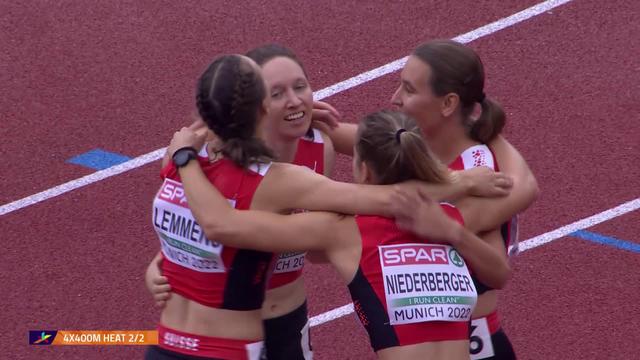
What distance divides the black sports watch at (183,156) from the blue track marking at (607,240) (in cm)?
353

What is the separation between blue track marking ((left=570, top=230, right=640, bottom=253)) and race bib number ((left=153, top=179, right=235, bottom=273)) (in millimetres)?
3455

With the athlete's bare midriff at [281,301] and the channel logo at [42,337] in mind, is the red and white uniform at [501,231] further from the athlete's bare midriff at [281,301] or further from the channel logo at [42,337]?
the channel logo at [42,337]

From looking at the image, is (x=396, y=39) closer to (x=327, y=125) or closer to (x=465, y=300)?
(x=327, y=125)

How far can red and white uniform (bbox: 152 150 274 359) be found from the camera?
4.17 meters

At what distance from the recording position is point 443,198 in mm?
4238

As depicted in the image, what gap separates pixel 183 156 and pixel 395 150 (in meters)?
0.75

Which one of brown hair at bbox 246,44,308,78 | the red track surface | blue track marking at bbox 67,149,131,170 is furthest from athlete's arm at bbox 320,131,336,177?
blue track marking at bbox 67,149,131,170

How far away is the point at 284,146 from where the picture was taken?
16.3 feet

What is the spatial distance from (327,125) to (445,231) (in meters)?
1.16

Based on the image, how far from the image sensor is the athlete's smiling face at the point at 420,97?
183 inches

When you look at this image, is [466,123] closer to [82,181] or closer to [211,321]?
[211,321]

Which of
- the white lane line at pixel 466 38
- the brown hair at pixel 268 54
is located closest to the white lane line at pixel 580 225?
the white lane line at pixel 466 38

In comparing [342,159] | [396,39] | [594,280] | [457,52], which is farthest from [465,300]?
[396,39]

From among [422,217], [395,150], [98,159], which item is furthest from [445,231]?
[98,159]
